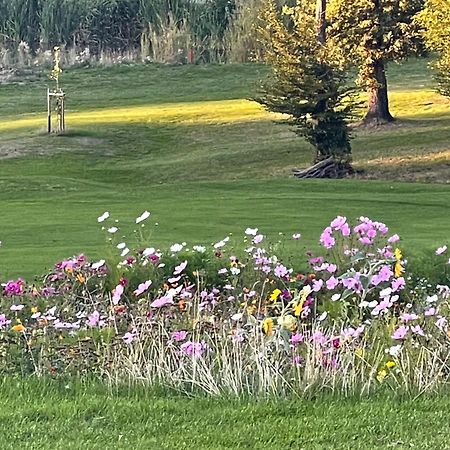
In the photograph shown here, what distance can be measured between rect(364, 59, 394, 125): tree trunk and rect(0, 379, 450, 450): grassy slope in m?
28.7

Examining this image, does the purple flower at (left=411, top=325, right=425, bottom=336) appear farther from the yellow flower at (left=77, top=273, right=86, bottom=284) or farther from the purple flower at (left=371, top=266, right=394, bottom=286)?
the yellow flower at (left=77, top=273, right=86, bottom=284)

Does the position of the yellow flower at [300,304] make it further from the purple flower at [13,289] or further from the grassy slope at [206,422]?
the purple flower at [13,289]

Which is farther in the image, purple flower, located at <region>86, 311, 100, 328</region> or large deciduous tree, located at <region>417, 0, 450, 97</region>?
large deciduous tree, located at <region>417, 0, 450, 97</region>

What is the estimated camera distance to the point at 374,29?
32.7 metres

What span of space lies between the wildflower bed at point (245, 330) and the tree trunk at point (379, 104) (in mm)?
25075

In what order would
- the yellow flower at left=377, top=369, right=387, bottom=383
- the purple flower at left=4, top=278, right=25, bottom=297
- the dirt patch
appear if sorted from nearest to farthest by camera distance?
the yellow flower at left=377, top=369, right=387, bottom=383 → the purple flower at left=4, top=278, right=25, bottom=297 → the dirt patch

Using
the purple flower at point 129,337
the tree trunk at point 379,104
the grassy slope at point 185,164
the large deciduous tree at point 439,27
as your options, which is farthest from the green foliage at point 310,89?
the purple flower at point 129,337

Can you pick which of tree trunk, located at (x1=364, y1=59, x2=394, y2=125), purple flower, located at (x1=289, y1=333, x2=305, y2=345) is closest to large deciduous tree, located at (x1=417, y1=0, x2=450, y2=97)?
tree trunk, located at (x1=364, y1=59, x2=394, y2=125)

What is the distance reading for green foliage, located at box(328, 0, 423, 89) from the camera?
32.6 metres

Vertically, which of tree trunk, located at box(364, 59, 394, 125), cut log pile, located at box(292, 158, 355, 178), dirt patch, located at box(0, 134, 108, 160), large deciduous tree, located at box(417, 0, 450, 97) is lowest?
cut log pile, located at box(292, 158, 355, 178)

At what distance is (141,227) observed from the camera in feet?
43.9

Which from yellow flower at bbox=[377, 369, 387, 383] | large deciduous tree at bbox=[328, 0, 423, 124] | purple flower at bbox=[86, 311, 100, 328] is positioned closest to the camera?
yellow flower at bbox=[377, 369, 387, 383]

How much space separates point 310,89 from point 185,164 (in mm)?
4562

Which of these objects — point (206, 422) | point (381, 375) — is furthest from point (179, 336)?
point (381, 375)
